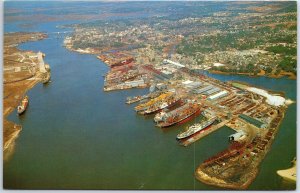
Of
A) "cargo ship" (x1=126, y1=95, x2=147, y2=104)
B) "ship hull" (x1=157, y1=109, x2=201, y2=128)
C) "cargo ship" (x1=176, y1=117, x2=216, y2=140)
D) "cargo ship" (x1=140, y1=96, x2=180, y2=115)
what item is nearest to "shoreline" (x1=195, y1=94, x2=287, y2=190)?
"cargo ship" (x1=176, y1=117, x2=216, y2=140)

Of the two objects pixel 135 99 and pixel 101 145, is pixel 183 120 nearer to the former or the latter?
pixel 135 99

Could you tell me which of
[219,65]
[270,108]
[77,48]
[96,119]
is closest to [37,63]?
[77,48]

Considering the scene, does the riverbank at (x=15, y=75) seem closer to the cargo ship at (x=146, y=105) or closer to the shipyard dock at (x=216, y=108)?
the shipyard dock at (x=216, y=108)

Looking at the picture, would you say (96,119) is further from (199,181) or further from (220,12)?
(220,12)

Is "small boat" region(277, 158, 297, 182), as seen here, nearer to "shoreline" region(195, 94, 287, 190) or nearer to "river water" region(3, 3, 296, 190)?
"river water" region(3, 3, 296, 190)

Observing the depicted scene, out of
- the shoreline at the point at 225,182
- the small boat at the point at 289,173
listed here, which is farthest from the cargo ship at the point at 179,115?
the small boat at the point at 289,173

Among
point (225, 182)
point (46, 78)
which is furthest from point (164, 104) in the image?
point (46, 78)
